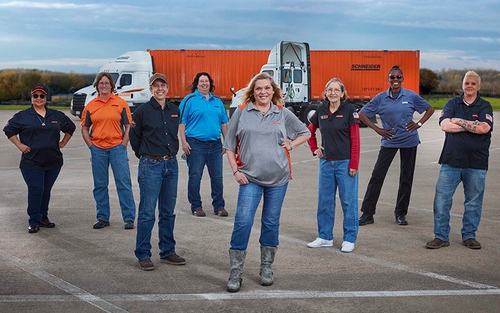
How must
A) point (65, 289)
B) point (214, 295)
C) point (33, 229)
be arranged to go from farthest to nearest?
point (33, 229), point (65, 289), point (214, 295)

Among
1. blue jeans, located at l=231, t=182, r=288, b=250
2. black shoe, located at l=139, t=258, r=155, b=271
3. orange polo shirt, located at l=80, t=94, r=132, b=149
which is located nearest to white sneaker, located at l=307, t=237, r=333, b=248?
blue jeans, located at l=231, t=182, r=288, b=250

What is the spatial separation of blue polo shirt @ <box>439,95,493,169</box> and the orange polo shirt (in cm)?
387

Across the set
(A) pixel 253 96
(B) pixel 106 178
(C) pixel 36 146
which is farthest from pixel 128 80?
(A) pixel 253 96

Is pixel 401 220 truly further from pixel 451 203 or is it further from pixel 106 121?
pixel 106 121

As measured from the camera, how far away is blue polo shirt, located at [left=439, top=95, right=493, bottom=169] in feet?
23.6

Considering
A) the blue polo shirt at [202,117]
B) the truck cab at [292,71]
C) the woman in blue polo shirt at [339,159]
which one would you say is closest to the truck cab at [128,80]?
the truck cab at [292,71]

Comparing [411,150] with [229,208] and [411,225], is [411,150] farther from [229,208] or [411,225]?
[229,208]

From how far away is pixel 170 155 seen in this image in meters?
6.46

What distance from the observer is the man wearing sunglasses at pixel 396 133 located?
27.7 feet

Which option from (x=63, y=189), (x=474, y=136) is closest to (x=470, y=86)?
(x=474, y=136)

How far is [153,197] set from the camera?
250 inches

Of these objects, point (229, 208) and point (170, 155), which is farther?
point (229, 208)

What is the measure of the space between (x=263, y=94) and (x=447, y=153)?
2.65 m

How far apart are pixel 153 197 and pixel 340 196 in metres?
2.09
